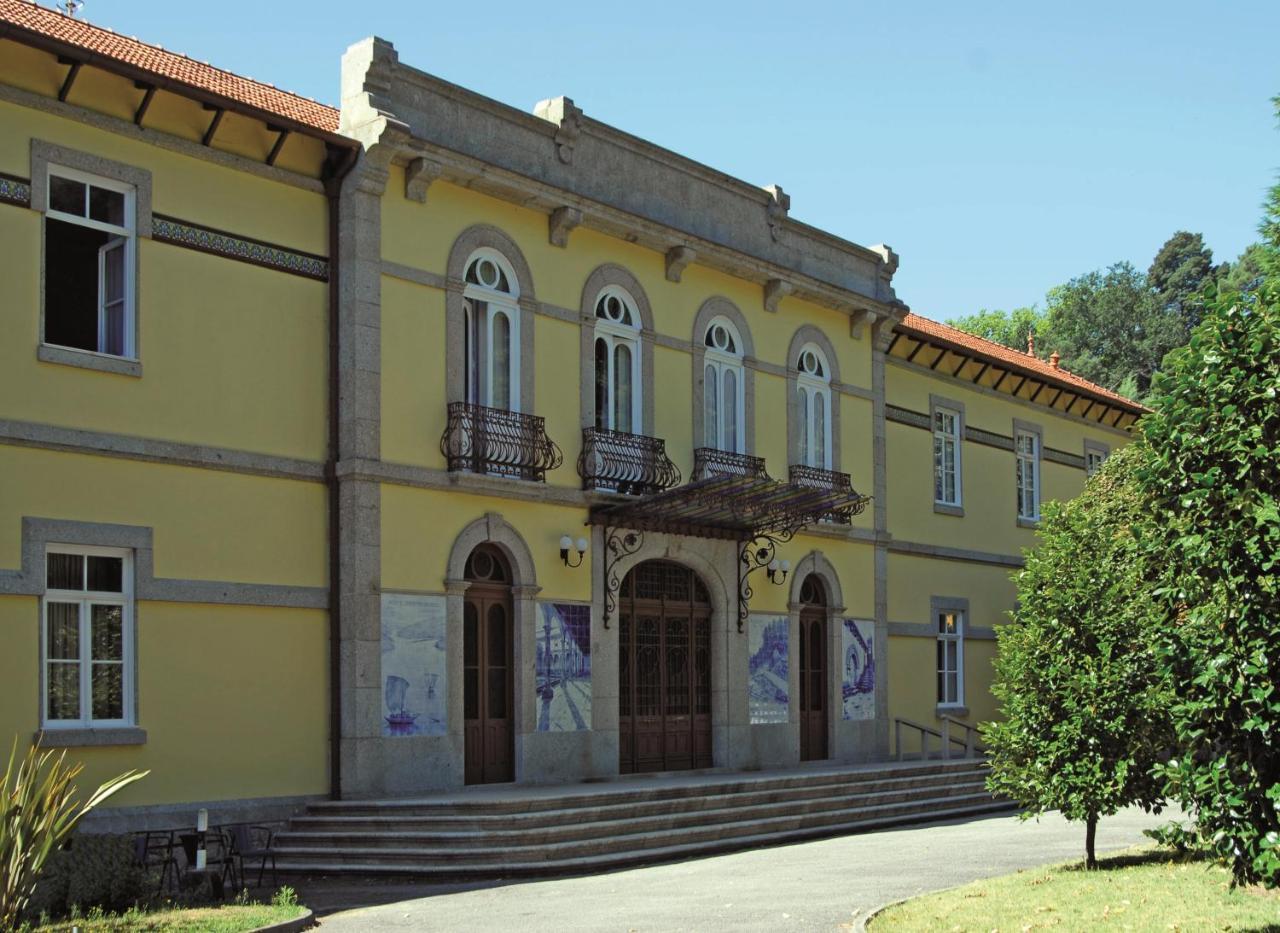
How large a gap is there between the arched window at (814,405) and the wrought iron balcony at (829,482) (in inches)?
11.9

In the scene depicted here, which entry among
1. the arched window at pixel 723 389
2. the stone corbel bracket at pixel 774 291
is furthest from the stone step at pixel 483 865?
the stone corbel bracket at pixel 774 291

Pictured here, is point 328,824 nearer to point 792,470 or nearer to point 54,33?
point 54,33

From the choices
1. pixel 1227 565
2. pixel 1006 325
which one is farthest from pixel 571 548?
pixel 1006 325

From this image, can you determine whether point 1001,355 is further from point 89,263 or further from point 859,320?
point 89,263

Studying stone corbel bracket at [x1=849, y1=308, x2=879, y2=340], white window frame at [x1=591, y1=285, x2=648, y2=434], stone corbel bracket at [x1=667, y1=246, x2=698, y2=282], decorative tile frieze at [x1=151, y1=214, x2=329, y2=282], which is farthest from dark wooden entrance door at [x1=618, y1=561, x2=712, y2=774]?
decorative tile frieze at [x1=151, y1=214, x2=329, y2=282]

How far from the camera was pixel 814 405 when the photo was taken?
26.0 meters

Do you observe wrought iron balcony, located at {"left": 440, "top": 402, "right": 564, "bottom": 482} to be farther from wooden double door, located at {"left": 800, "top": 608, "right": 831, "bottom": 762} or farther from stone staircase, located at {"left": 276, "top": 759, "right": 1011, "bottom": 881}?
wooden double door, located at {"left": 800, "top": 608, "right": 831, "bottom": 762}

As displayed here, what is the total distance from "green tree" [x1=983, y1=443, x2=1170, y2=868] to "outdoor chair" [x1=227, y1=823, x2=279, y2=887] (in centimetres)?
706

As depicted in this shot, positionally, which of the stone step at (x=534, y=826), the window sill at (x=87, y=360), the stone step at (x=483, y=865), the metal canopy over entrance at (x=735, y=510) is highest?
the window sill at (x=87, y=360)

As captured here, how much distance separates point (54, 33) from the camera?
16.4 meters

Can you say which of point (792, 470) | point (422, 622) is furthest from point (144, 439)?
point (792, 470)

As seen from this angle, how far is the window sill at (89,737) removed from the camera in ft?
49.6

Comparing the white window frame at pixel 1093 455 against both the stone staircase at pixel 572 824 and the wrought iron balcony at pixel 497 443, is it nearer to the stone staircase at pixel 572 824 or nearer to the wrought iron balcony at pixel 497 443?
the stone staircase at pixel 572 824

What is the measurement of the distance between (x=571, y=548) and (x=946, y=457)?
38.7 feet
